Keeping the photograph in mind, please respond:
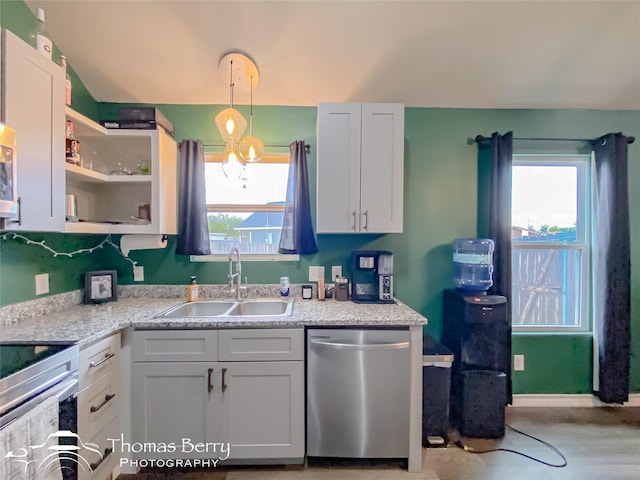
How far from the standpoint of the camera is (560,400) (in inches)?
97.0

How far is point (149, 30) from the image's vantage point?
188cm

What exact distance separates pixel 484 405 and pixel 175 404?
2.01 m

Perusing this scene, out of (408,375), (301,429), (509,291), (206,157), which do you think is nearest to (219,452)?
(301,429)

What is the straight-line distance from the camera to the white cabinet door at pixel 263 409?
1719mm

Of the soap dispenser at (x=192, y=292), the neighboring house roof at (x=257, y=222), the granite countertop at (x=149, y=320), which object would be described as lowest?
the granite countertop at (x=149, y=320)

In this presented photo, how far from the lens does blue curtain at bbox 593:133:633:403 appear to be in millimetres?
2320

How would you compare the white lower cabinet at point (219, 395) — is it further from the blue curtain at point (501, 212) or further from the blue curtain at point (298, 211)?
the blue curtain at point (501, 212)

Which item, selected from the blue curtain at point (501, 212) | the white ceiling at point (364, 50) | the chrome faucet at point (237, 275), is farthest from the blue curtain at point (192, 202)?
the blue curtain at point (501, 212)

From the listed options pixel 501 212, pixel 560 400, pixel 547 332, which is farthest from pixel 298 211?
pixel 560 400

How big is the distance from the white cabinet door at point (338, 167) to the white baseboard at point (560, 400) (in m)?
2.06

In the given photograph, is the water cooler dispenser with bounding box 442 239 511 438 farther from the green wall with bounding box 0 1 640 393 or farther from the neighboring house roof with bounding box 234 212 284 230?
the neighboring house roof with bounding box 234 212 284 230

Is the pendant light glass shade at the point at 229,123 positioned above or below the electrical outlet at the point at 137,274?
above

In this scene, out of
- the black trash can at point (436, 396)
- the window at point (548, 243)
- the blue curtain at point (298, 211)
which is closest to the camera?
the black trash can at point (436, 396)

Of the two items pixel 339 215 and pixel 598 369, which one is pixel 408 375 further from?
pixel 598 369
